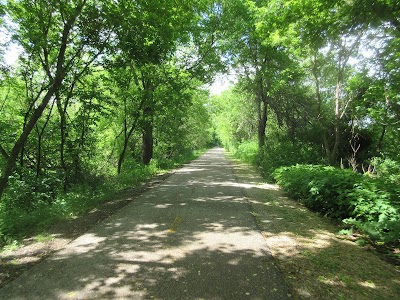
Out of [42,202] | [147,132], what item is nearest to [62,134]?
[42,202]

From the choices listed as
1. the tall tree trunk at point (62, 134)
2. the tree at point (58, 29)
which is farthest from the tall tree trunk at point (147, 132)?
the tree at point (58, 29)

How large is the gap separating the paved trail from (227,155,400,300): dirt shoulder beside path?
0.30m

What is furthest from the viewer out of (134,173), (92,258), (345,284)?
(134,173)

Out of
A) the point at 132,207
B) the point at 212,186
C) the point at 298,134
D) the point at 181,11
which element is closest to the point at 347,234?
the point at 132,207

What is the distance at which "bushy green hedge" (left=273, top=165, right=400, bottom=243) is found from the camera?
5.01m

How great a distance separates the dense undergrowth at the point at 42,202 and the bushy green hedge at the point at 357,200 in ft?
22.6

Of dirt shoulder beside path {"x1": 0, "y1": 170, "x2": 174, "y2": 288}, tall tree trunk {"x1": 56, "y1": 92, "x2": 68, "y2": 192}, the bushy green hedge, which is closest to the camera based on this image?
dirt shoulder beside path {"x1": 0, "y1": 170, "x2": 174, "y2": 288}

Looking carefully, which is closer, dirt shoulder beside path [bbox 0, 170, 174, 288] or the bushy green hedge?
dirt shoulder beside path [bbox 0, 170, 174, 288]

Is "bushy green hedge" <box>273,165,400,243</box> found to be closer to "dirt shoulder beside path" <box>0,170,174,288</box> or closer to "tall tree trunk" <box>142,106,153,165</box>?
"dirt shoulder beside path" <box>0,170,174,288</box>

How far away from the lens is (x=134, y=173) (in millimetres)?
14031

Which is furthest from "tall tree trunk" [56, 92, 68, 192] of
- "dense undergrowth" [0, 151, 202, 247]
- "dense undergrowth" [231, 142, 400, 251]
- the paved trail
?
"dense undergrowth" [231, 142, 400, 251]

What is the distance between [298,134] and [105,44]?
512 inches

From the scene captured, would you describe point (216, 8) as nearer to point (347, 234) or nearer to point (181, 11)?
point (181, 11)

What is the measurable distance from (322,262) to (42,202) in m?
7.45
